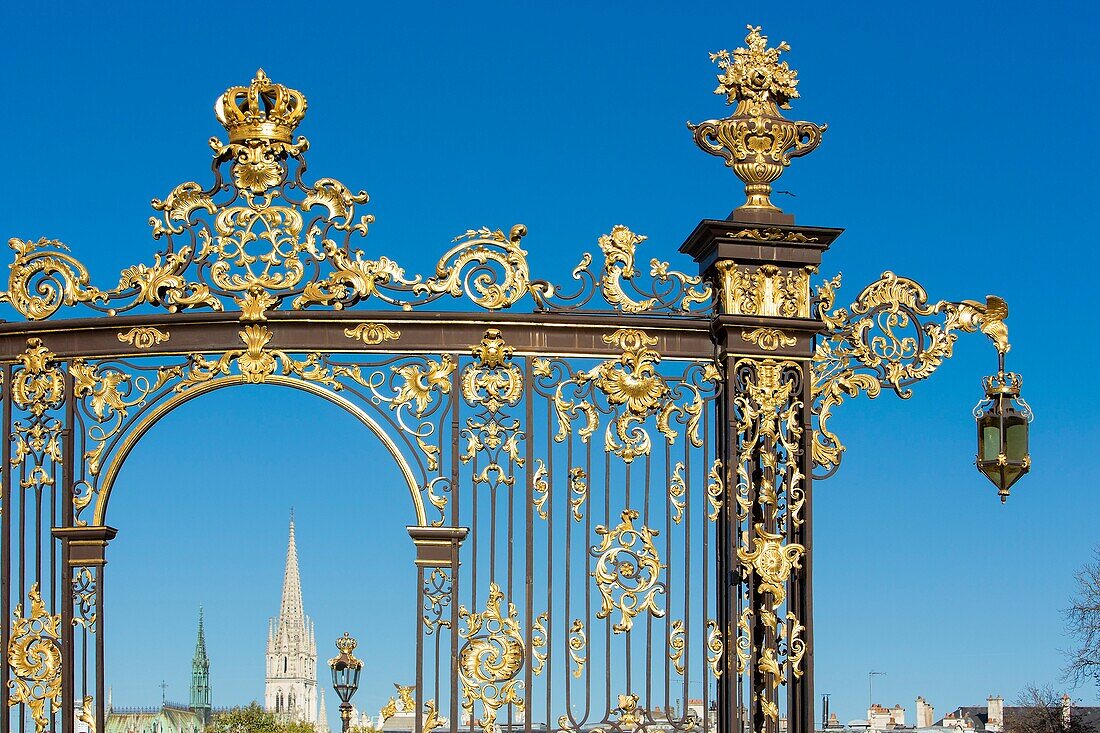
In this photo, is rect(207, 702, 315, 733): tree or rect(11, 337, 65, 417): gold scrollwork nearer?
rect(11, 337, 65, 417): gold scrollwork

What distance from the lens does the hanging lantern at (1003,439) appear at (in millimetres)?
9344

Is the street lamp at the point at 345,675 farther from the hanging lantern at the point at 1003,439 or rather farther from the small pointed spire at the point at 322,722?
the small pointed spire at the point at 322,722

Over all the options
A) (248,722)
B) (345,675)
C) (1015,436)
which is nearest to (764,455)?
(1015,436)

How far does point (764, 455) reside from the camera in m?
9.36

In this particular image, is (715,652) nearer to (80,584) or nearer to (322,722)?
(80,584)

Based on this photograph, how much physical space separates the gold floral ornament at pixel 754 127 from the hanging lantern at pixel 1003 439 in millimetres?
1528

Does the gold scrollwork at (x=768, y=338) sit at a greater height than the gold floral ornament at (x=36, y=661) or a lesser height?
greater

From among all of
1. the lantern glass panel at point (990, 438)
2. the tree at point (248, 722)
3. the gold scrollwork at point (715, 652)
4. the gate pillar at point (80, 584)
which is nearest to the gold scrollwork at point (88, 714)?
the gate pillar at point (80, 584)

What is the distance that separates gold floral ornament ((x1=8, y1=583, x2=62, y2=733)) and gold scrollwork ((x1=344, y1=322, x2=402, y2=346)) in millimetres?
2141

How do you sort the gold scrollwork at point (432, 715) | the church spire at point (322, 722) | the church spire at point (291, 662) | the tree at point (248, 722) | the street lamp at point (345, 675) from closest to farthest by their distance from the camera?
the gold scrollwork at point (432, 715) < the street lamp at point (345, 675) < the tree at point (248, 722) < the church spire at point (322, 722) < the church spire at point (291, 662)

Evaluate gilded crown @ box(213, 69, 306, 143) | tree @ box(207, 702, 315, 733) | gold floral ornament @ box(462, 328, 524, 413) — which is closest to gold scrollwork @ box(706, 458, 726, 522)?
gold floral ornament @ box(462, 328, 524, 413)

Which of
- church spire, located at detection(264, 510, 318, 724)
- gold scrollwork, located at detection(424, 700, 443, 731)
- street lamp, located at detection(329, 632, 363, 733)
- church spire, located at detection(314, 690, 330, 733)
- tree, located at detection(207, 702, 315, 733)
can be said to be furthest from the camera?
church spire, located at detection(264, 510, 318, 724)

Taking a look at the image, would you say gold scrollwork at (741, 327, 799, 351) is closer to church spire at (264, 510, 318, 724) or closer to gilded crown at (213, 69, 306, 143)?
gilded crown at (213, 69, 306, 143)

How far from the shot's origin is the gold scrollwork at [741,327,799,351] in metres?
9.40
